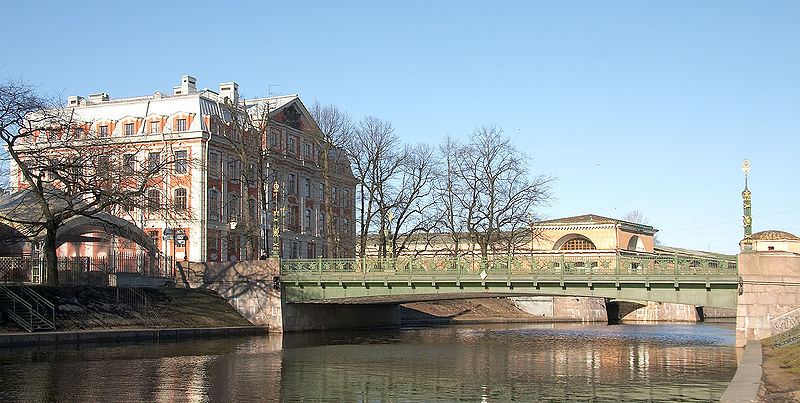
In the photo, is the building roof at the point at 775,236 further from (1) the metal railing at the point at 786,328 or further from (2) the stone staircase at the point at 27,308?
(2) the stone staircase at the point at 27,308

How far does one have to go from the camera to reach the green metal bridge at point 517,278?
40250 mm

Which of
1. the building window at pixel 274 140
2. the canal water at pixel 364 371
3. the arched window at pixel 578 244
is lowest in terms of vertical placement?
the canal water at pixel 364 371

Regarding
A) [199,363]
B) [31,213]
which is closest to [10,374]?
[199,363]

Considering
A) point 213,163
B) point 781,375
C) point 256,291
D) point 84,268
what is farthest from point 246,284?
point 781,375

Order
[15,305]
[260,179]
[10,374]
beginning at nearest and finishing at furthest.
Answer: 1. [10,374]
2. [15,305]
3. [260,179]

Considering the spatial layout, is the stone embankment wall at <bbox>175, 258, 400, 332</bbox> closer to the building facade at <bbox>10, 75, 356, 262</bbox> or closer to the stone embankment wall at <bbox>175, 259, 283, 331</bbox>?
the stone embankment wall at <bbox>175, 259, 283, 331</bbox>

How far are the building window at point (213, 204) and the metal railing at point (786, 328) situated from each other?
46266 mm

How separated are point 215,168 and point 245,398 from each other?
52.5 m

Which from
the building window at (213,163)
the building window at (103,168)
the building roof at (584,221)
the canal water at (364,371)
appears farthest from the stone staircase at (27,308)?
the building roof at (584,221)

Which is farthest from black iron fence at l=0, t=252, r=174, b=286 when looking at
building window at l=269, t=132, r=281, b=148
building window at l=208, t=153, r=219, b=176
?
building window at l=269, t=132, r=281, b=148

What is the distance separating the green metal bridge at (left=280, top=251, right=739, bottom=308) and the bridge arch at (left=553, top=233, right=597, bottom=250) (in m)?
48.1

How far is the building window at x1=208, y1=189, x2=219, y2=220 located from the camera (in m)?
71.7

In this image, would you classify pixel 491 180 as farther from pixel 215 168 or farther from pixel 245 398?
pixel 245 398

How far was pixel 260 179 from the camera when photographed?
58.6 metres
